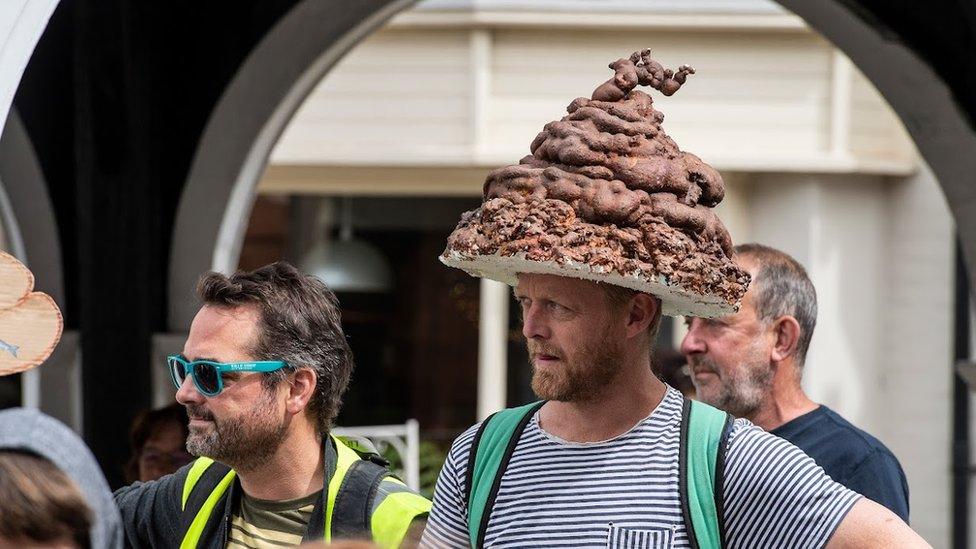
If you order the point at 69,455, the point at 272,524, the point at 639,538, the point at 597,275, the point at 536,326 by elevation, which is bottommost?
the point at 272,524

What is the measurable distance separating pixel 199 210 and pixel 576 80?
176 inches

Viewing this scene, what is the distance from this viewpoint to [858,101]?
10.1 m

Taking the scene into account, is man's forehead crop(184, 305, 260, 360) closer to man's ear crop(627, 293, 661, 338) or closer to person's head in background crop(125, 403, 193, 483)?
man's ear crop(627, 293, 661, 338)

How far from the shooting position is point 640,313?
281 cm

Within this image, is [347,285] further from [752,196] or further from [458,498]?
[458,498]

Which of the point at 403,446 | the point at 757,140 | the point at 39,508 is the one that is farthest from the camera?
the point at 757,140

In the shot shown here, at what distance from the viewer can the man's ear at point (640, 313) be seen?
9.16 ft

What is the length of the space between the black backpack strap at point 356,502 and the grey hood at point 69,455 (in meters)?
0.81

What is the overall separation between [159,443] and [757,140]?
5946mm

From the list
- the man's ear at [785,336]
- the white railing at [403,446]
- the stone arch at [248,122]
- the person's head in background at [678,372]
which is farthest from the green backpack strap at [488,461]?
the white railing at [403,446]

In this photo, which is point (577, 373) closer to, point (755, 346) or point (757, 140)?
point (755, 346)

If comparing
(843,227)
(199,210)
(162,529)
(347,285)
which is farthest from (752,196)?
(162,529)

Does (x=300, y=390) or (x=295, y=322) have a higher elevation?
(x=295, y=322)

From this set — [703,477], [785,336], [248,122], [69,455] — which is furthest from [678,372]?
[69,455]
